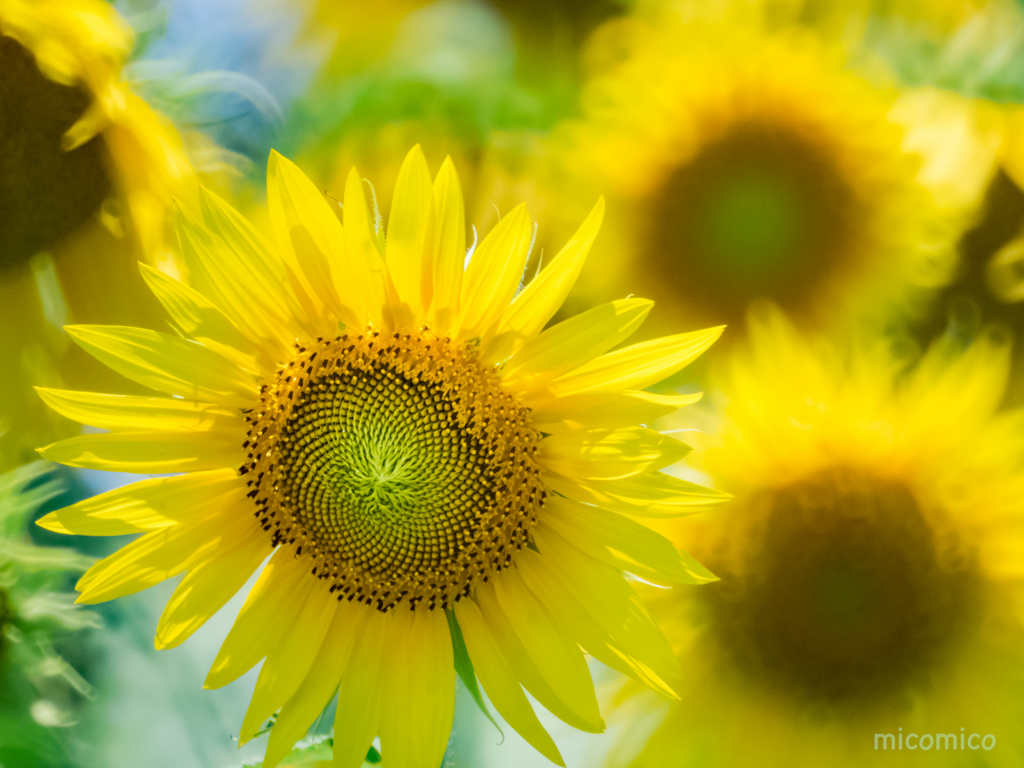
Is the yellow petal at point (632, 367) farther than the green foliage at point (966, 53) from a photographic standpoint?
No

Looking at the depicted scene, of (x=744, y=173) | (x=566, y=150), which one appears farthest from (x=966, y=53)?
(x=566, y=150)

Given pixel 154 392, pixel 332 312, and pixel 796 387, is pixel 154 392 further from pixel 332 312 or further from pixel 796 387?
pixel 796 387

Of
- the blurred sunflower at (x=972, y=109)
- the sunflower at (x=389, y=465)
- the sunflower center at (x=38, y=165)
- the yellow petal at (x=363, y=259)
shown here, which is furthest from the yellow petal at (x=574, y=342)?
Result: the sunflower center at (x=38, y=165)

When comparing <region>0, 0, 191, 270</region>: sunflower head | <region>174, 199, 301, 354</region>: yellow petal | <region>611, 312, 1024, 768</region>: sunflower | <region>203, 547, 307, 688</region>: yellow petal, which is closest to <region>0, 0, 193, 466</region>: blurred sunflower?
<region>0, 0, 191, 270</region>: sunflower head

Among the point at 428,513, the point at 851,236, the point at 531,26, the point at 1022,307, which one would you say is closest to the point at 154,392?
the point at 428,513

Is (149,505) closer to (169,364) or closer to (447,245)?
(169,364)

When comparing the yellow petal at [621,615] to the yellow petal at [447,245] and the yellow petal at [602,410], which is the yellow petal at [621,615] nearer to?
the yellow petal at [602,410]
